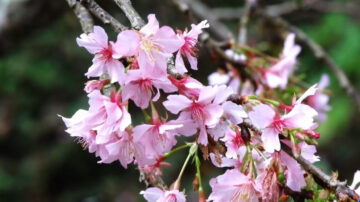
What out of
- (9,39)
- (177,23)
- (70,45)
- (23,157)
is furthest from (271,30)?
(23,157)

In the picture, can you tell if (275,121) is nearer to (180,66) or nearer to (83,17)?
(180,66)

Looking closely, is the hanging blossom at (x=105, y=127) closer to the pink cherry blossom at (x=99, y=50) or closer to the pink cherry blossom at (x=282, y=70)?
the pink cherry blossom at (x=99, y=50)

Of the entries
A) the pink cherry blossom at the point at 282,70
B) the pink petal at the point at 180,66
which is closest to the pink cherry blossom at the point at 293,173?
the pink petal at the point at 180,66

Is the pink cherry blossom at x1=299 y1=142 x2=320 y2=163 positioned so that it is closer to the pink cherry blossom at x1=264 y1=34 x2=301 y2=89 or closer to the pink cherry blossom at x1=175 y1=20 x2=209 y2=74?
the pink cherry blossom at x1=175 y1=20 x2=209 y2=74

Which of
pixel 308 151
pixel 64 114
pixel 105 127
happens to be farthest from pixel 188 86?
pixel 64 114

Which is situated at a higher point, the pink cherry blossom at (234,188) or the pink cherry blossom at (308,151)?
the pink cherry blossom at (234,188)

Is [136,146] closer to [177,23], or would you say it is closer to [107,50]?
[107,50]

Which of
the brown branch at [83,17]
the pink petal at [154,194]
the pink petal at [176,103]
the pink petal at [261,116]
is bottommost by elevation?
the pink petal at [154,194]
